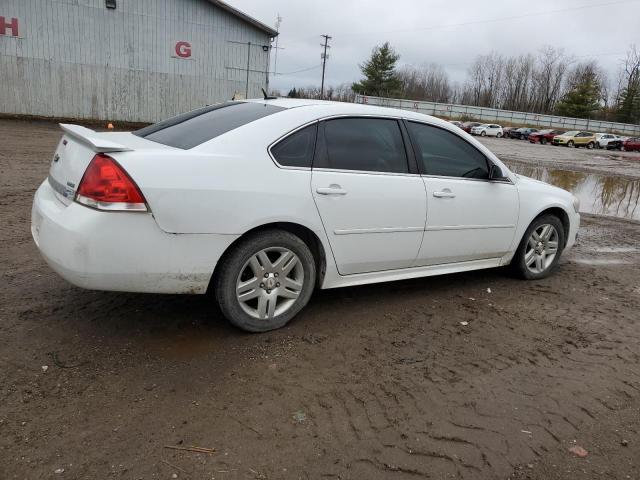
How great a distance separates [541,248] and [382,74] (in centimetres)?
7698

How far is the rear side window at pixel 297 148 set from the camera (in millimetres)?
3557

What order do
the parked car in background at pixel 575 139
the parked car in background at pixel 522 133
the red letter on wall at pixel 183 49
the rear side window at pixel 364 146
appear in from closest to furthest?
the rear side window at pixel 364 146 < the red letter on wall at pixel 183 49 < the parked car in background at pixel 575 139 < the parked car in background at pixel 522 133

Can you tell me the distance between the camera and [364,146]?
399 centimetres

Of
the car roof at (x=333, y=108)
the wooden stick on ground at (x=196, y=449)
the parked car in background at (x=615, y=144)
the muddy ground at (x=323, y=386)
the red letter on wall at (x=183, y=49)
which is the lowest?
the wooden stick on ground at (x=196, y=449)

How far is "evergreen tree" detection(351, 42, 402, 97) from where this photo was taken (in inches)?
3049

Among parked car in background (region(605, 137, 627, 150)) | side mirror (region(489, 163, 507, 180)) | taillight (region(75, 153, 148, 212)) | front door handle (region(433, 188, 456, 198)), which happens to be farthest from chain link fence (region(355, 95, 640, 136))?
taillight (region(75, 153, 148, 212))

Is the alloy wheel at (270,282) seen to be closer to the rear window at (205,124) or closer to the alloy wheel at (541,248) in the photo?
the rear window at (205,124)

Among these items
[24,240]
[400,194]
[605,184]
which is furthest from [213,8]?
[400,194]

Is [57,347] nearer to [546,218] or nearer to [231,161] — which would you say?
[231,161]

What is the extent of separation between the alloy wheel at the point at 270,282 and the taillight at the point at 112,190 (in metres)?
0.82

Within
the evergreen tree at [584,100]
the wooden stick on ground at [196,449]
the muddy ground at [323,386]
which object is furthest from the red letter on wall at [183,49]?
the evergreen tree at [584,100]

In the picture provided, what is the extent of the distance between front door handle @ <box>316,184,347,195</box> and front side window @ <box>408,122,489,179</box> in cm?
88

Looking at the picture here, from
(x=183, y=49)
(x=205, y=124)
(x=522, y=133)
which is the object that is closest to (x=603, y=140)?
(x=522, y=133)

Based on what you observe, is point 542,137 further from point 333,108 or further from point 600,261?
point 333,108
